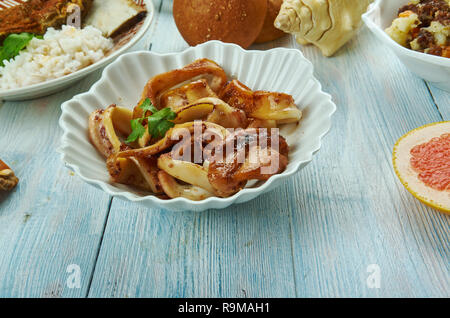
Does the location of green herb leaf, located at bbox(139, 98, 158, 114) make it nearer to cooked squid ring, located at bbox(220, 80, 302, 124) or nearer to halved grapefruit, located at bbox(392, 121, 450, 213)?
cooked squid ring, located at bbox(220, 80, 302, 124)

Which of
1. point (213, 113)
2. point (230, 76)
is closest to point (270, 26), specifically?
point (230, 76)

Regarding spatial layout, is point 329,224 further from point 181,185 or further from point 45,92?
point 45,92

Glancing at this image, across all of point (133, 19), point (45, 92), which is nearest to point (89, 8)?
point (133, 19)

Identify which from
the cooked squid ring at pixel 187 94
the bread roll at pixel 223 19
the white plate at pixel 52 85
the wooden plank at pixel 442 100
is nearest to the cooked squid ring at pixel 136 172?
the cooked squid ring at pixel 187 94

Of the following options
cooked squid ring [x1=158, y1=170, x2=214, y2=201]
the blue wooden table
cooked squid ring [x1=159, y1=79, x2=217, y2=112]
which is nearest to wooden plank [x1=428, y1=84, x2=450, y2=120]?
the blue wooden table

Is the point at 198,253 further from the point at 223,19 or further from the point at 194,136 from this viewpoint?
the point at 223,19
